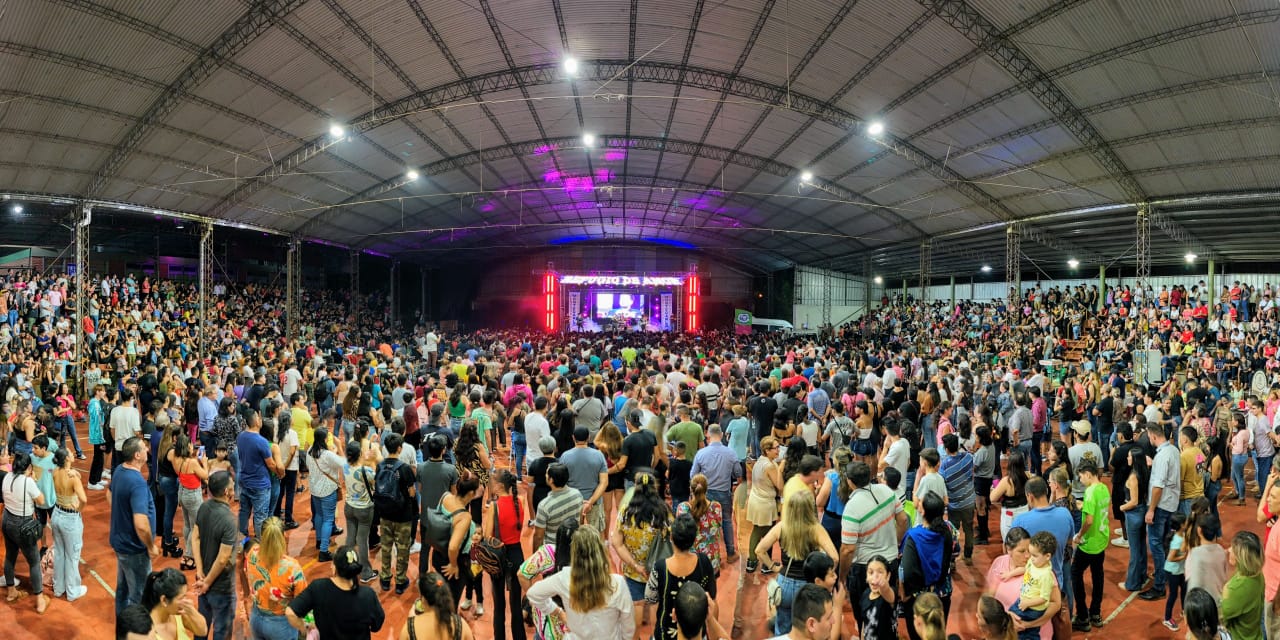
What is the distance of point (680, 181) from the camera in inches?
871

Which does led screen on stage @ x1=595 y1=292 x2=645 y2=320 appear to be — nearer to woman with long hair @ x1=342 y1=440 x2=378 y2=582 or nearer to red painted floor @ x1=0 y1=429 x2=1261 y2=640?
red painted floor @ x1=0 y1=429 x2=1261 y2=640

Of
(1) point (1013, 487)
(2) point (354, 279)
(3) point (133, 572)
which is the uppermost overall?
(2) point (354, 279)

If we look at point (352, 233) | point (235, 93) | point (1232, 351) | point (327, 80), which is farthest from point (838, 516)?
point (352, 233)

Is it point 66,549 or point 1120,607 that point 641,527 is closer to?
point 1120,607

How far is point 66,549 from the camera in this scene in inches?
206

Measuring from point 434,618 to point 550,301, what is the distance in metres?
31.3

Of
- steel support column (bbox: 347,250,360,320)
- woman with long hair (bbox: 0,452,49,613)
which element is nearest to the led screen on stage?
steel support column (bbox: 347,250,360,320)

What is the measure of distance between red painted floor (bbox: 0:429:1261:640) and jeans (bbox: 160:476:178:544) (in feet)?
0.81

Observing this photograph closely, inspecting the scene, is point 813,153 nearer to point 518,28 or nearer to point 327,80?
point 518,28

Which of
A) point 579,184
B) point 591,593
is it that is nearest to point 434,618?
point 591,593

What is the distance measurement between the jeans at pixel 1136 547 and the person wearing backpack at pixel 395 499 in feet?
19.7

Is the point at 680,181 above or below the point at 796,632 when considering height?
above

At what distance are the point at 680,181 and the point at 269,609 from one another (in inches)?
783

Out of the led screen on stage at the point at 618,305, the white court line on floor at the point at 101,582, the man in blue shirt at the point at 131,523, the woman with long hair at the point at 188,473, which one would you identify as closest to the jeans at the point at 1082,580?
the man in blue shirt at the point at 131,523
